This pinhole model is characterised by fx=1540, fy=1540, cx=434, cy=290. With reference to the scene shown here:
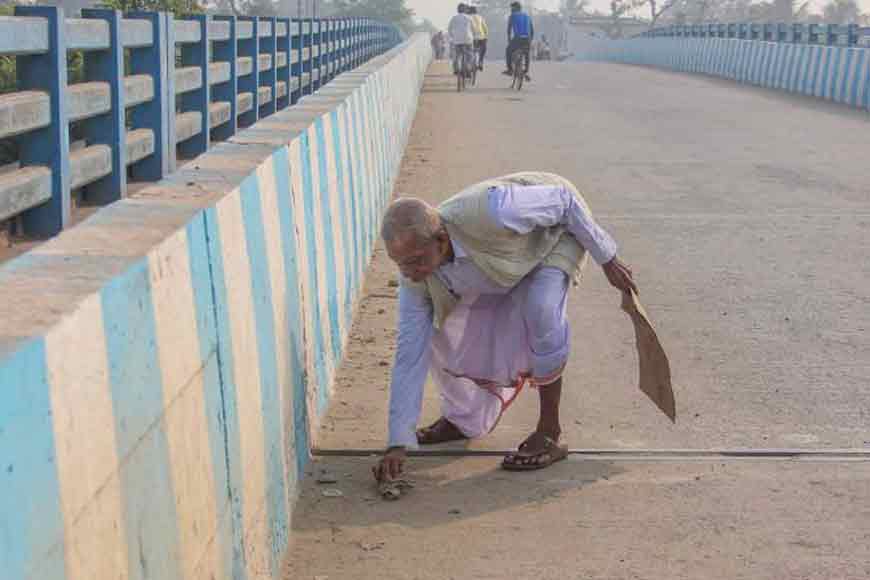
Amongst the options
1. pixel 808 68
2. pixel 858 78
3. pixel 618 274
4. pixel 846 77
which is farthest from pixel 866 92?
pixel 618 274

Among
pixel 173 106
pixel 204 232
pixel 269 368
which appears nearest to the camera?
pixel 204 232

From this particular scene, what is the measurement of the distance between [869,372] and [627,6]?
133 meters

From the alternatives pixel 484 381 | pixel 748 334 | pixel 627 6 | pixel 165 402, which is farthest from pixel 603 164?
pixel 627 6

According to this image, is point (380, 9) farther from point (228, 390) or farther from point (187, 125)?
point (228, 390)

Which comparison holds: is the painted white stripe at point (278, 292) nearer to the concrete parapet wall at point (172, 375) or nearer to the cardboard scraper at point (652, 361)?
the concrete parapet wall at point (172, 375)

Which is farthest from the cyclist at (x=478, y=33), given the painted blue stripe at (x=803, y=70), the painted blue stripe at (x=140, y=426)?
the painted blue stripe at (x=140, y=426)

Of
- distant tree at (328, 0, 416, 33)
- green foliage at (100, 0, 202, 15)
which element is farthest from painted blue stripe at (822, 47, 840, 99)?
distant tree at (328, 0, 416, 33)

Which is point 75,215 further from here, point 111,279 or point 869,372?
point 111,279

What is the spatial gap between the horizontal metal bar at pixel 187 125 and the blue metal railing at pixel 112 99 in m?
0.01

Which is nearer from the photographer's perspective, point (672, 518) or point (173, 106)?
point (672, 518)

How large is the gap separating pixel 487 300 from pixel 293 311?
76 cm

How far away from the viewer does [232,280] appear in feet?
13.2

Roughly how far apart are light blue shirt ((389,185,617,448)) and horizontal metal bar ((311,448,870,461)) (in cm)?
45

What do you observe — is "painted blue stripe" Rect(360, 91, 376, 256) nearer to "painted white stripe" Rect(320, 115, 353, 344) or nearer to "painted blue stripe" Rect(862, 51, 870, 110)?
"painted white stripe" Rect(320, 115, 353, 344)
